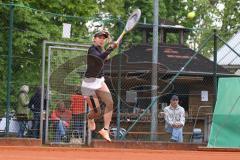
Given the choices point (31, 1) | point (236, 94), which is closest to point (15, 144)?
point (236, 94)

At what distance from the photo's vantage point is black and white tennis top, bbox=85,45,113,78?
45.6 feet

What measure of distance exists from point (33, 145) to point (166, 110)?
3.84 metres

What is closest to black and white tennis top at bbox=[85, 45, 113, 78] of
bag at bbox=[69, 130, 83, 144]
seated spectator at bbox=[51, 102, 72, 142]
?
seated spectator at bbox=[51, 102, 72, 142]

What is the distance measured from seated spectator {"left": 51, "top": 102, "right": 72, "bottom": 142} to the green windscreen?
3.49 meters

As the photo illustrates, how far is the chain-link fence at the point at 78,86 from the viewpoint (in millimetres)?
18734

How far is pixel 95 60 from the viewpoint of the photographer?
1405 centimetres

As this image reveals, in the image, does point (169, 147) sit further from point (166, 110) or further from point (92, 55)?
point (92, 55)

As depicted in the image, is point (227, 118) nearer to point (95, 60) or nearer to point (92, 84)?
point (92, 84)

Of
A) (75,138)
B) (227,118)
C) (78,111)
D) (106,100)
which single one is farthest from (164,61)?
(106,100)

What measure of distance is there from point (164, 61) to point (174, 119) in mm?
2753

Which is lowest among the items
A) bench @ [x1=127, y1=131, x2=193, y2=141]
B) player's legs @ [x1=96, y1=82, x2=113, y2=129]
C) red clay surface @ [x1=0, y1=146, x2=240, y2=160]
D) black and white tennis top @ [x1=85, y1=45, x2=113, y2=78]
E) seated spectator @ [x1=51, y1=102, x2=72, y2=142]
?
red clay surface @ [x1=0, y1=146, x2=240, y2=160]

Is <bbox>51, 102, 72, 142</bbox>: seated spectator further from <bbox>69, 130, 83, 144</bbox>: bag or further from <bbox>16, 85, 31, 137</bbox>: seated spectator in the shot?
<bbox>16, 85, 31, 137</bbox>: seated spectator

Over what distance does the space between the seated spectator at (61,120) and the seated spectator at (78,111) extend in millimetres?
156

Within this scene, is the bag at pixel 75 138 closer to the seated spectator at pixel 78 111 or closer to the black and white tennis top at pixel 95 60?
the seated spectator at pixel 78 111
